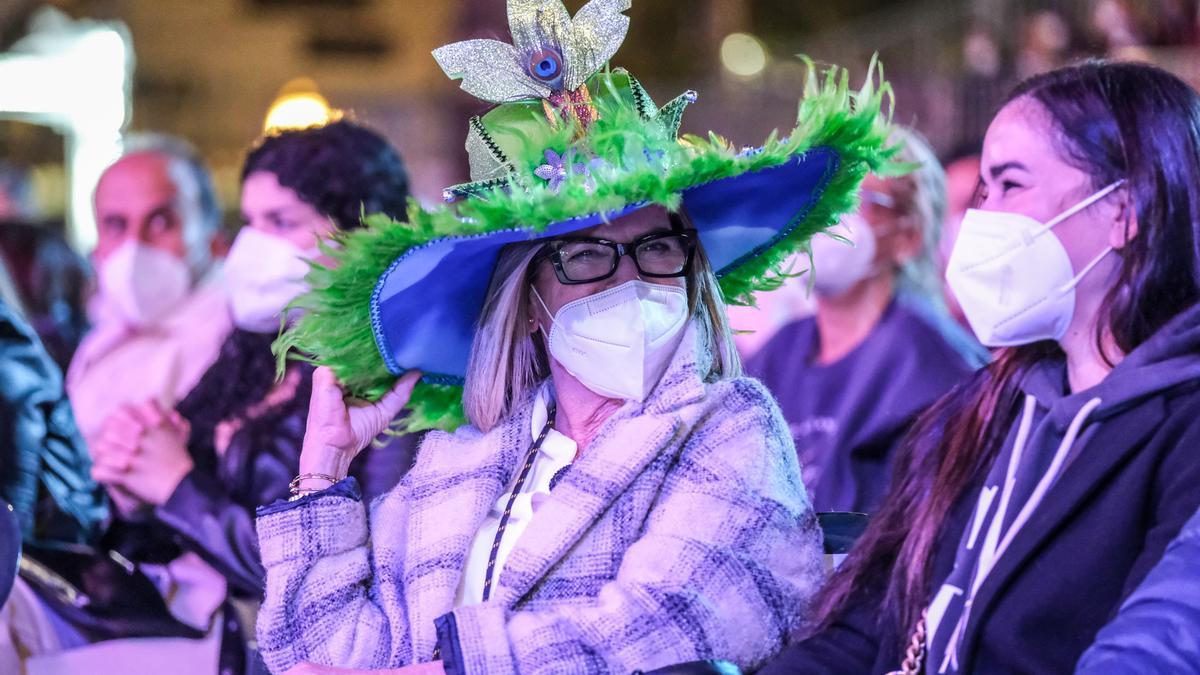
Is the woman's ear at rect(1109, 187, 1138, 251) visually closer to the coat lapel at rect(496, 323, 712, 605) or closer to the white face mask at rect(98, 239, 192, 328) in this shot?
the coat lapel at rect(496, 323, 712, 605)

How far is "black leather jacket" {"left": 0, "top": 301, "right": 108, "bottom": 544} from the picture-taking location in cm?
381

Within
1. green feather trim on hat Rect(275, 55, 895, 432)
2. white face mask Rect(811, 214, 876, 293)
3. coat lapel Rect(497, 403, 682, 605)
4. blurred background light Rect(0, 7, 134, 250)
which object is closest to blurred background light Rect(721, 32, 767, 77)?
blurred background light Rect(0, 7, 134, 250)

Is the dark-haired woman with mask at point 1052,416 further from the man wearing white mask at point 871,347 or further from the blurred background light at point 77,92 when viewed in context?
the blurred background light at point 77,92

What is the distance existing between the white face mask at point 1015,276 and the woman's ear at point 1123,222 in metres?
0.02

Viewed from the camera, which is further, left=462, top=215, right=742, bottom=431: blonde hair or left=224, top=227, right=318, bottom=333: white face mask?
left=224, top=227, right=318, bottom=333: white face mask

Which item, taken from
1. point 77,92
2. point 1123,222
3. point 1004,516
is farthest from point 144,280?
point 77,92

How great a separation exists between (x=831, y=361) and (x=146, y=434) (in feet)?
7.25

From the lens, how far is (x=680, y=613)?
2252mm

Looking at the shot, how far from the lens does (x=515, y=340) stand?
108 inches

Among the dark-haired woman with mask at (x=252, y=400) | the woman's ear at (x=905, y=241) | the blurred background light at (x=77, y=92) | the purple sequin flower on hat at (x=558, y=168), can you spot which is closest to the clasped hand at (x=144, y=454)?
the dark-haired woman with mask at (x=252, y=400)

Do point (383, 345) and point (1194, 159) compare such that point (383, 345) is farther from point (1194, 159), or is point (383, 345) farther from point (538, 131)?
point (1194, 159)

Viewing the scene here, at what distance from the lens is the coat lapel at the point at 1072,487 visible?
2.16 meters

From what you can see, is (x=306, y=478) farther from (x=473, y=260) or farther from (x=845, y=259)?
(x=845, y=259)

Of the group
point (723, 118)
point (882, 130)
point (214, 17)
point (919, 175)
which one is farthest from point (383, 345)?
point (214, 17)
